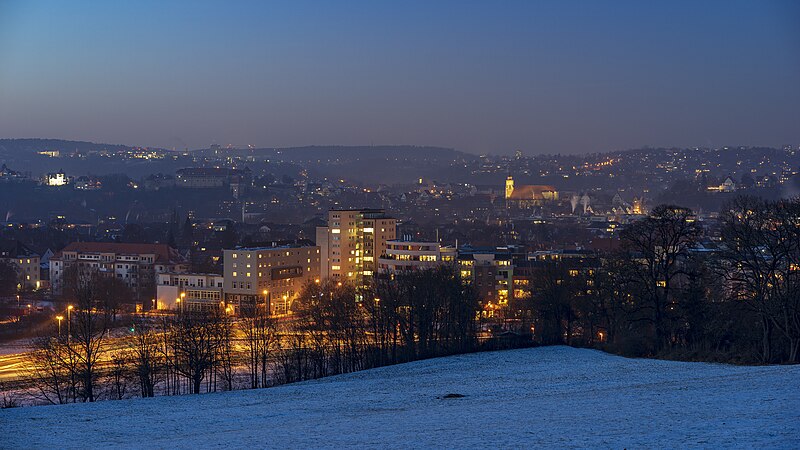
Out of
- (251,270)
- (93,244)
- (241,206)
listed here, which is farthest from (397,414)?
(241,206)

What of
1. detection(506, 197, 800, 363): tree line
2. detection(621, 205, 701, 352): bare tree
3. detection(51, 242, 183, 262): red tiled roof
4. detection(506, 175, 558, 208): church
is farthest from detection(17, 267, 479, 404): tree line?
detection(506, 175, 558, 208): church

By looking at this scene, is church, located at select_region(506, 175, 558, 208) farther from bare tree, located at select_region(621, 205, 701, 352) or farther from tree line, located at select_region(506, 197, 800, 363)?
bare tree, located at select_region(621, 205, 701, 352)

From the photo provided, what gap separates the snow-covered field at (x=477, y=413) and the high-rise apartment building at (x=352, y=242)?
3510 cm

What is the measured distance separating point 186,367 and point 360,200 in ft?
474

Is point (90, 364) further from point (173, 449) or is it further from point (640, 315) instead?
point (640, 315)

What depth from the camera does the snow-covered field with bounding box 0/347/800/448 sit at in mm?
13953

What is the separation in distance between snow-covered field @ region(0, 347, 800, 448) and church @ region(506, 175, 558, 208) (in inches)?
5888

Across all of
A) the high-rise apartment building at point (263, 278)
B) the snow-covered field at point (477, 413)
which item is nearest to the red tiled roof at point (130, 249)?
the high-rise apartment building at point (263, 278)

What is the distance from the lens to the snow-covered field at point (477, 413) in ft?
45.8

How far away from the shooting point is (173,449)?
48.2ft

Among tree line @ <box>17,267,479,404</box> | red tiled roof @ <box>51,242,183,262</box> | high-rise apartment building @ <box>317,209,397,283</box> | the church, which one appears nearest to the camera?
tree line @ <box>17,267,479,404</box>

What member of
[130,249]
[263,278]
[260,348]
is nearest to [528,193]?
[130,249]

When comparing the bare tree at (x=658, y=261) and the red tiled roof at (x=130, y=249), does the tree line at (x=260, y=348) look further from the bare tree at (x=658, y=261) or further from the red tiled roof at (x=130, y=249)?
the red tiled roof at (x=130, y=249)

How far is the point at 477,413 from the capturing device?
16688 millimetres
